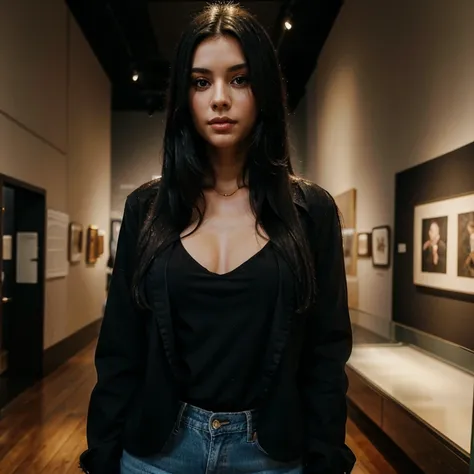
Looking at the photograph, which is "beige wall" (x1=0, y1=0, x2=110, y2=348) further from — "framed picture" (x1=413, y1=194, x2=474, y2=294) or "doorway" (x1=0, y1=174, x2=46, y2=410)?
"framed picture" (x1=413, y1=194, x2=474, y2=294)

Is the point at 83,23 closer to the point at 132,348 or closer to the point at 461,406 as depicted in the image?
the point at 461,406

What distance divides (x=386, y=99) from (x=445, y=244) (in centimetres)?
208

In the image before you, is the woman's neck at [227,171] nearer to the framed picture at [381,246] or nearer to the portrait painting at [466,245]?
the portrait painting at [466,245]

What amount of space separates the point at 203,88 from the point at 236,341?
1.92 feet

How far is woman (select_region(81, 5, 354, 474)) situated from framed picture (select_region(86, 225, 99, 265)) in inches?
328

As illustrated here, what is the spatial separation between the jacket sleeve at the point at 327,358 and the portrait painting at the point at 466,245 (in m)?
2.57

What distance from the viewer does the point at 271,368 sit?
1.22 meters

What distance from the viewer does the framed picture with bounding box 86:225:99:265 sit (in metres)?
9.43

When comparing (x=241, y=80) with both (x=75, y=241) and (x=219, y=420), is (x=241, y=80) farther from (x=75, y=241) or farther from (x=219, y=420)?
(x=75, y=241)

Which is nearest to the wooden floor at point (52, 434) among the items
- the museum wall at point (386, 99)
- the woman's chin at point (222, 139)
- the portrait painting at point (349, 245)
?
the museum wall at point (386, 99)

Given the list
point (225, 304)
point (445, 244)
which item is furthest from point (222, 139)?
point (445, 244)

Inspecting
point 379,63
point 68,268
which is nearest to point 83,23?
point 68,268

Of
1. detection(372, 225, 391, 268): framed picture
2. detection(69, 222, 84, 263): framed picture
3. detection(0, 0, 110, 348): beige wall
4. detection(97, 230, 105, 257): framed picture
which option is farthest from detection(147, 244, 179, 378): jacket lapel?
detection(97, 230, 105, 257): framed picture

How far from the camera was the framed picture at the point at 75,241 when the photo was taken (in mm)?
8297
